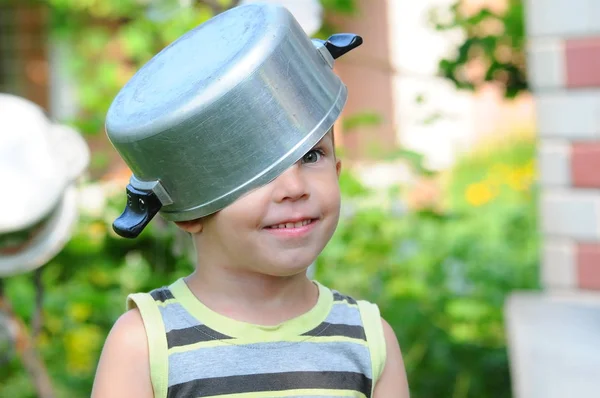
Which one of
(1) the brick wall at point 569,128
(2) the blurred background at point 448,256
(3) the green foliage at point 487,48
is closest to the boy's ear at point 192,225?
(2) the blurred background at point 448,256

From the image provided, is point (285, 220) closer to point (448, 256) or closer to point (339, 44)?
point (339, 44)

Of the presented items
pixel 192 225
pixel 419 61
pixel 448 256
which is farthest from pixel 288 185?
pixel 419 61

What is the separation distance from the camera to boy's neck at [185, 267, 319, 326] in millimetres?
1729

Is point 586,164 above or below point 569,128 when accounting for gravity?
below

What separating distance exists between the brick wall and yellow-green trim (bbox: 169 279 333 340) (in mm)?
2302

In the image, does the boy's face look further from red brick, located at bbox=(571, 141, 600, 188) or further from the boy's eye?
red brick, located at bbox=(571, 141, 600, 188)

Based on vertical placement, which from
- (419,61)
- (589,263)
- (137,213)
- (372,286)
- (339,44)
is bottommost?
(419,61)

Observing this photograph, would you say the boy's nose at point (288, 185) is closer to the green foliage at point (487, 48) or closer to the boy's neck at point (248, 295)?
the boy's neck at point (248, 295)

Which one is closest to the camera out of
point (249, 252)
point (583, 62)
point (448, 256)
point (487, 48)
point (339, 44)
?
point (249, 252)

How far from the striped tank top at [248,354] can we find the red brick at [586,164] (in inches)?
88.9

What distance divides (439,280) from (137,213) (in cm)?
312

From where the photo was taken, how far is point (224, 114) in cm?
157

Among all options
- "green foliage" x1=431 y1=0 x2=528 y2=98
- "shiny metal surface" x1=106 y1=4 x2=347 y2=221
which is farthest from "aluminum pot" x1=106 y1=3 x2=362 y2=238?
"green foliage" x1=431 y1=0 x2=528 y2=98

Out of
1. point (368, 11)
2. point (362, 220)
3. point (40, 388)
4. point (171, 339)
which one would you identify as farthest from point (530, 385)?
point (368, 11)
